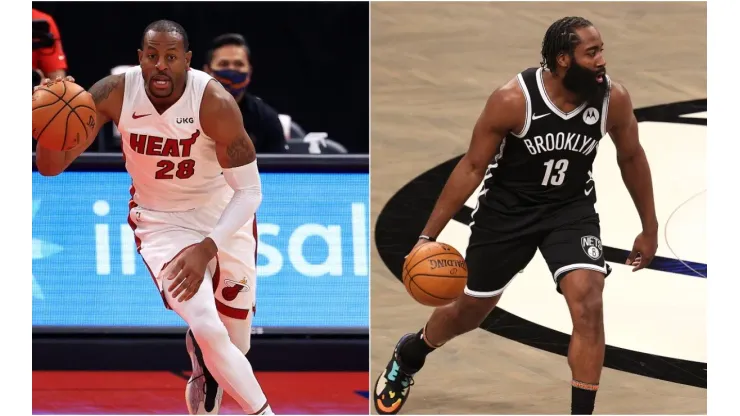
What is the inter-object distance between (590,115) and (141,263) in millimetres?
2942

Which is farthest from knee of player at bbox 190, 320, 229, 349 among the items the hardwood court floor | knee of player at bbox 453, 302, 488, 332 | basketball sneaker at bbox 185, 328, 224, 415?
the hardwood court floor

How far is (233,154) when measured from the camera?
17.2 feet

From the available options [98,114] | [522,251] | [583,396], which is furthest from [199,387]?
[583,396]

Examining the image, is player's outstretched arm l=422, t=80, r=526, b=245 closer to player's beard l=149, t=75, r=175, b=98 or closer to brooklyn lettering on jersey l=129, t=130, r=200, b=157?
brooklyn lettering on jersey l=129, t=130, r=200, b=157

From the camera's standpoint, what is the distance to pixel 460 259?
5516 mm

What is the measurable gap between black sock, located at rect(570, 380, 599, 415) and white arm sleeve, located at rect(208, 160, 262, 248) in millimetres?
1672

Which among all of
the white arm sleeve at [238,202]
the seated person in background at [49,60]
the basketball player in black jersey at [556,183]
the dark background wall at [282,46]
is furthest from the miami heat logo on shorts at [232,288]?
the dark background wall at [282,46]

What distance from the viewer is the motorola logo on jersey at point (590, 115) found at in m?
5.55

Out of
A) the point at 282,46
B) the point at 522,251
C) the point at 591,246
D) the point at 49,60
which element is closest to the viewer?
the point at 591,246

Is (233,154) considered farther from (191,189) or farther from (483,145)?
(483,145)

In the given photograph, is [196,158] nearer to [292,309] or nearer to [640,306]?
[292,309]

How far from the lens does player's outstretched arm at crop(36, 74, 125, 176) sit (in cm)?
518

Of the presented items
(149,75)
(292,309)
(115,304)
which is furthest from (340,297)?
(149,75)

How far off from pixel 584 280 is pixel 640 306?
1.62 meters
